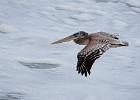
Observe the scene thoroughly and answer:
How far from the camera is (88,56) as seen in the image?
13.8 ft

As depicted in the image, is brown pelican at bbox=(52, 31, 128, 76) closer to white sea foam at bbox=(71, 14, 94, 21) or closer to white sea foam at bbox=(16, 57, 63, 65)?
white sea foam at bbox=(16, 57, 63, 65)

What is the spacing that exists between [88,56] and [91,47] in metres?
0.21

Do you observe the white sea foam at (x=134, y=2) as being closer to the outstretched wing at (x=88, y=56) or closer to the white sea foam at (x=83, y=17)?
the white sea foam at (x=83, y=17)

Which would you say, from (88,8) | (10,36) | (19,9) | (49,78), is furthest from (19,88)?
(88,8)

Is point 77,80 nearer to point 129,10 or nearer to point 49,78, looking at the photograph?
point 49,78

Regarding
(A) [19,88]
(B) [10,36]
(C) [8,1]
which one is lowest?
(A) [19,88]

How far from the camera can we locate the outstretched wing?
4129mm

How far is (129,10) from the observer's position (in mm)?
8250

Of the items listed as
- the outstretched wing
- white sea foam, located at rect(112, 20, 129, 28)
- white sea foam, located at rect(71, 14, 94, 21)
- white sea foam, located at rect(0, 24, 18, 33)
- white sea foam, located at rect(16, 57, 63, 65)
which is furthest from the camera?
white sea foam, located at rect(71, 14, 94, 21)

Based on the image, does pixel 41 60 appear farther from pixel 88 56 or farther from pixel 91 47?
pixel 88 56

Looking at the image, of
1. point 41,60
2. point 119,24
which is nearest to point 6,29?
point 41,60

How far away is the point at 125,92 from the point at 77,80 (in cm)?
55

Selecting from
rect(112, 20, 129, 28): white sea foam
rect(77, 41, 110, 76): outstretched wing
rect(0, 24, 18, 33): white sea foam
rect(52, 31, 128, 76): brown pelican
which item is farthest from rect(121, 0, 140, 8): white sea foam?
rect(77, 41, 110, 76): outstretched wing

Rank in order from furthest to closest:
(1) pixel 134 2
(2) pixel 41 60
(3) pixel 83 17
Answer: (1) pixel 134 2 < (3) pixel 83 17 < (2) pixel 41 60
